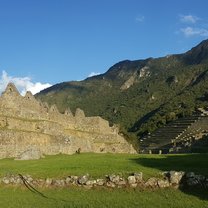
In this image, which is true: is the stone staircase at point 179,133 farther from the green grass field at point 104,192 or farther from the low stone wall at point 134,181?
A: the low stone wall at point 134,181

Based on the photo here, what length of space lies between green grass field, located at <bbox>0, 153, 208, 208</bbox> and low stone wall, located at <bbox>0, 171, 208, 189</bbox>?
0.98ft

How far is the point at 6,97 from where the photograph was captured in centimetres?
3972

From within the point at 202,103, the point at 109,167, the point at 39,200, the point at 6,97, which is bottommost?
the point at 39,200

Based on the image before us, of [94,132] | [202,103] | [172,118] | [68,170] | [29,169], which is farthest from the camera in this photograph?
[202,103]

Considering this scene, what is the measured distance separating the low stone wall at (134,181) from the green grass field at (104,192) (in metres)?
0.30

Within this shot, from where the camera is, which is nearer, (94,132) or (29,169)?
(29,169)

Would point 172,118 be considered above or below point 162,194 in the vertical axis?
above

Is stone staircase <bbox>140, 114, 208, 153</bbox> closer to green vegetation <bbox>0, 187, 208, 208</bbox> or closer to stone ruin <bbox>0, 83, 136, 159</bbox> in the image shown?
stone ruin <bbox>0, 83, 136, 159</bbox>

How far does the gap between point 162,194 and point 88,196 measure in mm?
2783

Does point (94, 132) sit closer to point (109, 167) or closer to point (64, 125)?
point (64, 125)

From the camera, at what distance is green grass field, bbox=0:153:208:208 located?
15.6 metres

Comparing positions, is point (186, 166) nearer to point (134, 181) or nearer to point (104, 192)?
point (134, 181)

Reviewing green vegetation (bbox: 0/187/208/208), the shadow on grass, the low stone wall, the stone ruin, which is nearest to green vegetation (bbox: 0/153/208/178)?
the shadow on grass

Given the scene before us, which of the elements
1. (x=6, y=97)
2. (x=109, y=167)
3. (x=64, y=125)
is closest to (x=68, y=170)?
(x=109, y=167)
